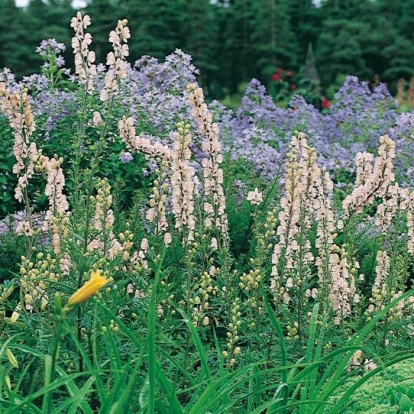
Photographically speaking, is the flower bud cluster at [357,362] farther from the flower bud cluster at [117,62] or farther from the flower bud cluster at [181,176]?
the flower bud cluster at [117,62]

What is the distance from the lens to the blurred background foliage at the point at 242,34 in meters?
27.9

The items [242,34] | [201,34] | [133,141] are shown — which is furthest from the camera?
[242,34]

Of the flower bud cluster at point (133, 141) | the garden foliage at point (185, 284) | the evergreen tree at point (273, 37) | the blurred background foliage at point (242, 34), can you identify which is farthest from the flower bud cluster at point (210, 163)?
the evergreen tree at point (273, 37)

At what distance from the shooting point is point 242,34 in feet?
104

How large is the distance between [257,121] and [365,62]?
22659mm

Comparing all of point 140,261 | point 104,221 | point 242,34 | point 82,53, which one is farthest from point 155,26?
point 104,221

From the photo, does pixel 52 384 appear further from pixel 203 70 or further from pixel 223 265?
pixel 203 70

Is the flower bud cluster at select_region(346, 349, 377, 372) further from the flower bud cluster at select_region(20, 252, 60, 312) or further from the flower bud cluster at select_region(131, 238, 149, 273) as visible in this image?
the flower bud cluster at select_region(20, 252, 60, 312)

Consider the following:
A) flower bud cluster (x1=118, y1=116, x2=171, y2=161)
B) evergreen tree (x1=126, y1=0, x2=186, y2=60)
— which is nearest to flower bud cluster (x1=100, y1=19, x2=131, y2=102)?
flower bud cluster (x1=118, y1=116, x2=171, y2=161)

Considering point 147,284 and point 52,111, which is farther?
point 52,111

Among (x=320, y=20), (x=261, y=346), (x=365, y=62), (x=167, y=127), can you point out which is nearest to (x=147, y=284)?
(x=261, y=346)

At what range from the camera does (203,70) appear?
3017cm

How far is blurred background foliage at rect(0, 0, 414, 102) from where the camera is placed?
27.9m

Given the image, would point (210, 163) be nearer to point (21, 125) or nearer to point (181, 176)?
point (181, 176)
